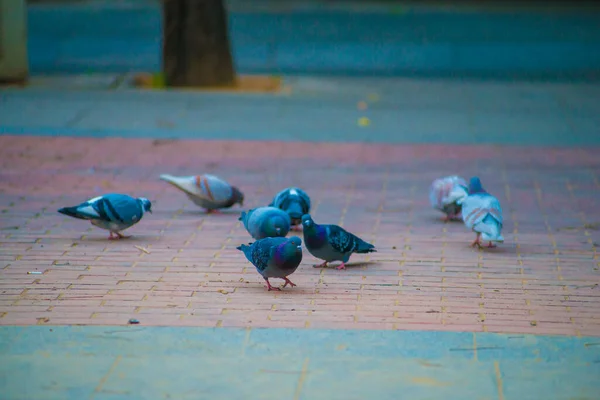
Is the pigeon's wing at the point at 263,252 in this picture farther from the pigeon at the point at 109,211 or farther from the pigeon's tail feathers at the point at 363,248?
the pigeon at the point at 109,211

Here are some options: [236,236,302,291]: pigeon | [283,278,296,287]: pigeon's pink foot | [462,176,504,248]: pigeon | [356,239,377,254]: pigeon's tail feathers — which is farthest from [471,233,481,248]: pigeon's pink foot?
[236,236,302,291]: pigeon

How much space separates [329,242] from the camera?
7316 mm

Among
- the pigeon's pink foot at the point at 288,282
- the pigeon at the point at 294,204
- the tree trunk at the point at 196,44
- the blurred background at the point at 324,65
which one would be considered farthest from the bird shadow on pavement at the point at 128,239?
the tree trunk at the point at 196,44

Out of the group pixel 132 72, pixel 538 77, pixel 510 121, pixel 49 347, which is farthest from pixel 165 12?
pixel 49 347

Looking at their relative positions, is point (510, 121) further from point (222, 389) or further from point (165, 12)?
point (222, 389)

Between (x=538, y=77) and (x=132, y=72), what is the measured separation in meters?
6.92

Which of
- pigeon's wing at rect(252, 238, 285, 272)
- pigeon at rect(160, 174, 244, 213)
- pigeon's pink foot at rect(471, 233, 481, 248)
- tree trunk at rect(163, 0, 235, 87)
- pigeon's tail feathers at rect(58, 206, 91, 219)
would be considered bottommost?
tree trunk at rect(163, 0, 235, 87)

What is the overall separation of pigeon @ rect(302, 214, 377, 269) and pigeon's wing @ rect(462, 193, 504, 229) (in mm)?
1059

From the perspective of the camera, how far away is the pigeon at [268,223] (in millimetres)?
7773

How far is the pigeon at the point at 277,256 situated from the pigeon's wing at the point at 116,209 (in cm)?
163

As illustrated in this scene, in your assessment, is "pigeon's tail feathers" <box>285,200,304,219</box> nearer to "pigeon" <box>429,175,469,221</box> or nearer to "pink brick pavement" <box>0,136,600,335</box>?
"pink brick pavement" <box>0,136,600,335</box>

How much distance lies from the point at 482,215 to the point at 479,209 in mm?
72

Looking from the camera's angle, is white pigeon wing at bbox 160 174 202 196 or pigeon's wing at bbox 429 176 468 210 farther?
white pigeon wing at bbox 160 174 202 196

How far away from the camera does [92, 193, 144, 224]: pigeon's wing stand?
8055 millimetres
